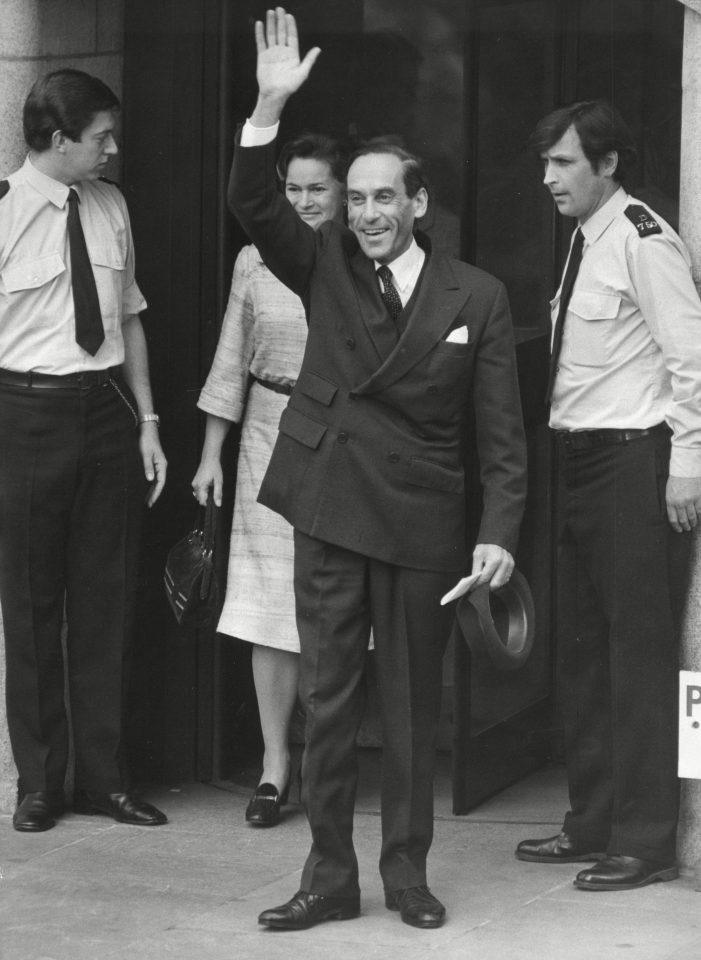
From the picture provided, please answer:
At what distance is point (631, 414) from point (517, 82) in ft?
4.89

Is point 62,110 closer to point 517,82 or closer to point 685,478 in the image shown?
point 517,82

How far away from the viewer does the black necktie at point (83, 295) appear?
215 inches

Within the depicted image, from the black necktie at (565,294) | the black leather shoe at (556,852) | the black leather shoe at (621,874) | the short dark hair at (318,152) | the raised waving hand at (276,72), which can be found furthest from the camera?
the short dark hair at (318,152)

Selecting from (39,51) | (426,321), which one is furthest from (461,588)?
(39,51)

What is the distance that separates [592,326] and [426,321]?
0.61 metres

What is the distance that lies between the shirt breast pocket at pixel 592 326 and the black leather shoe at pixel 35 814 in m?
2.12

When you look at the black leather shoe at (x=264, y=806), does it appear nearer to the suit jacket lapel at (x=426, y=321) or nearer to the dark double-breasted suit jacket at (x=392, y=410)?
the dark double-breasted suit jacket at (x=392, y=410)

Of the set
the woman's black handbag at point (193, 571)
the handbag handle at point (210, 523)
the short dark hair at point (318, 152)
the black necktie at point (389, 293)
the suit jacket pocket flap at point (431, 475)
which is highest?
the short dark hair at point (318, 152)

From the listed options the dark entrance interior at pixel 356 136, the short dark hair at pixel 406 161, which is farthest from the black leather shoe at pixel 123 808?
the short dark hair at pixel 406 161

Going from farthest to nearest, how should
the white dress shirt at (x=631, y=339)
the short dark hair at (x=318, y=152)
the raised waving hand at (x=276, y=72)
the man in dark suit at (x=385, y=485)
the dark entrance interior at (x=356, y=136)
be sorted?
1. the dark entrance interior at (x=356, y=136)
2. the short dark hair at (x=318, y=152)
3. the white dress shirt at (x=631, y=339)
4. the man in dark suit at (x=385, y=485)
5. the raised waving hand at (x=276, y=72)

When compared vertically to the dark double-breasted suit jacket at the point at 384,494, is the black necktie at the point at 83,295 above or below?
above

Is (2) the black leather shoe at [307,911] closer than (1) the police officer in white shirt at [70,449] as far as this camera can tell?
Yes

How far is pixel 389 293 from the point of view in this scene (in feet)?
15.5

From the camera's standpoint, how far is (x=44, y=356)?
5.48m
